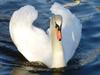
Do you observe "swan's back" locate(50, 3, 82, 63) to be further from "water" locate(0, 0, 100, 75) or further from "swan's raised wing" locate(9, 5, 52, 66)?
"swan's raised wing" locate(9, 5, 52, 66)

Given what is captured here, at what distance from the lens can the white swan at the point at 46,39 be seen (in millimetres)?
10555

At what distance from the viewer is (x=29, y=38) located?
1108 centimetres

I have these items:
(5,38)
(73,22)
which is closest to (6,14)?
(5,38)

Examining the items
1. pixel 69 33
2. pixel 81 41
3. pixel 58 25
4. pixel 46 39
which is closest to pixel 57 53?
pixel 46 39

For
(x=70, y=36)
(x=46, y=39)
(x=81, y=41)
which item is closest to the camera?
(x=46, y=39)

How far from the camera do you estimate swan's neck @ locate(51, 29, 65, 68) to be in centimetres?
1054

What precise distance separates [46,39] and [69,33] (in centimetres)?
70

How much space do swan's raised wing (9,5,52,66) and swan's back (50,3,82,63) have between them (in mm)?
389

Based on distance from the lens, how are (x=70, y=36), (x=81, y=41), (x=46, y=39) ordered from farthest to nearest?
1. (x=81, y=41)
2. (x=70, y=36)
3. (x=46, y=39)

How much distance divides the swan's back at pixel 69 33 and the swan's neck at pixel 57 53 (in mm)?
203

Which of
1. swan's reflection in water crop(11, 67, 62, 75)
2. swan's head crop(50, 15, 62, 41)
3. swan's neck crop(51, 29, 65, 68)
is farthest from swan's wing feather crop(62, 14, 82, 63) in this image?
swan's head crop(50, 15, 62, 41)

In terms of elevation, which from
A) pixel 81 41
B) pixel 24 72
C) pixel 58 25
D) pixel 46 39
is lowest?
pixel 81 41

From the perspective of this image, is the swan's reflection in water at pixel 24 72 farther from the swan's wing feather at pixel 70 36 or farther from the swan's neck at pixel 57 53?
the swan's wing feather at pixel 70 36

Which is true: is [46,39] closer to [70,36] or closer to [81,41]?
[70,36]
